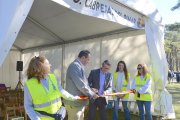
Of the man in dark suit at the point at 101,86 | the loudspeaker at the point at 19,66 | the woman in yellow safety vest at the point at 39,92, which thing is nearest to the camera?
the woman in yellow safety vest at the point at 39,92

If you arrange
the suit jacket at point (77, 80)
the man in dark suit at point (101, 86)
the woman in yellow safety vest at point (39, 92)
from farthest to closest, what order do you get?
the man in dark suit at point (101, 86)
the suit jacket at point (77, 80)
the woman in yellow safety vest at point (39, 92)

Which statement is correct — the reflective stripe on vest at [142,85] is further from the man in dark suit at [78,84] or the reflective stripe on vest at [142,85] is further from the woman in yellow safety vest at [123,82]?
the man in dark suit at [78,84]

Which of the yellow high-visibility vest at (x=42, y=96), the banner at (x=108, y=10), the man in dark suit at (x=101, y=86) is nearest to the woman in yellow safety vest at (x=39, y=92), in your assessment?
the yellow high-visibility vest at (x=42, y=96)

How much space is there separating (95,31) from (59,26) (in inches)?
44.6

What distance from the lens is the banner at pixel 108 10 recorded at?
5852 mm

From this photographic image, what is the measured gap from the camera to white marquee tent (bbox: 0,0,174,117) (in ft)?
16.0

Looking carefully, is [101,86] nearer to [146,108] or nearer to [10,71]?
[146,108]

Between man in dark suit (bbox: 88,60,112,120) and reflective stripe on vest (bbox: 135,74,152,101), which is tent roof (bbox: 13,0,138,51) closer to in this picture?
reflective stripe on vest (bbox: 135,74,152,101)

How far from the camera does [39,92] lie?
3.25m

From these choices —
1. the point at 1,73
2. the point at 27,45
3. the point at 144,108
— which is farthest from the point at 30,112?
the point at 1,73

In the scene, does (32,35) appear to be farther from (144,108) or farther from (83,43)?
(144,108)

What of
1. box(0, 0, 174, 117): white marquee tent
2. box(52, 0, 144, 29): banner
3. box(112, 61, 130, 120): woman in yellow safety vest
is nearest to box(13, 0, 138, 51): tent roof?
box(0, 0, 174, 117): white marquee tent

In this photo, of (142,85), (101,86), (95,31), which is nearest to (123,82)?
(142,85)

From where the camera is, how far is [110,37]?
30.2 ft
